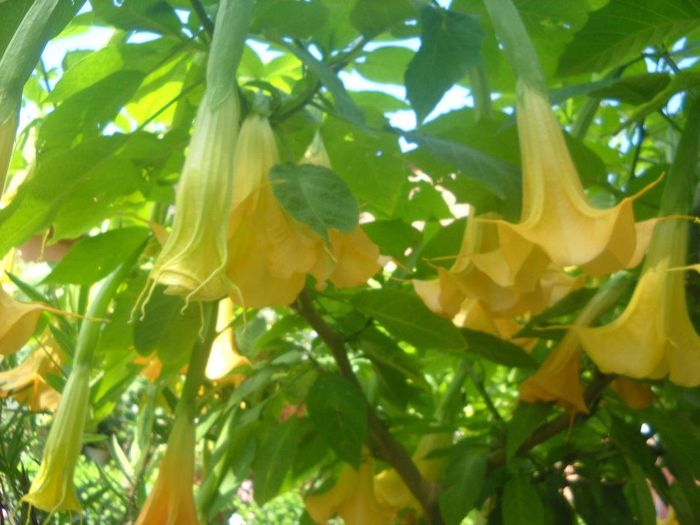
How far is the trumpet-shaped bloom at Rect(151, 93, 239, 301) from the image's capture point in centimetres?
45

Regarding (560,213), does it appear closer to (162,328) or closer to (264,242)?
(264,242)

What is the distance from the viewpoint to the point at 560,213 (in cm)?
50

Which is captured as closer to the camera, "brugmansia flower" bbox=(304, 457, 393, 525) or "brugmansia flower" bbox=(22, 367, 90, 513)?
"brugmansia flower" bbox=(22, 367, 90, 513)

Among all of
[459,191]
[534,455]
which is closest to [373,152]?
[459,191]

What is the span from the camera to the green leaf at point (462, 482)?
29.1 inches

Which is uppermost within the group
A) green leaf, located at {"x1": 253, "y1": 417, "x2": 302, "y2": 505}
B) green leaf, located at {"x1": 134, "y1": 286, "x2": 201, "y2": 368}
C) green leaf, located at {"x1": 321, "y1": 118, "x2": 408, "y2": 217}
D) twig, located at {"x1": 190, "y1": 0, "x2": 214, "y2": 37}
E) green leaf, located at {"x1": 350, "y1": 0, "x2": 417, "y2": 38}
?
twig, located at {"x1": 190, "y1": 0, "x2": 214, "y2": 37}

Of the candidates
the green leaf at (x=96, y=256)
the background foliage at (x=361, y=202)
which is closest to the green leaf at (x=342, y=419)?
the background foliage at (x=361, y=202)

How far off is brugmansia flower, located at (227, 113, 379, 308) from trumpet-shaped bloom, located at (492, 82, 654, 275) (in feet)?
0.36

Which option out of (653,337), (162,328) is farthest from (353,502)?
(653,337)

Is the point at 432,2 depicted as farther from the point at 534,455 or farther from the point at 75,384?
the point at 534,455

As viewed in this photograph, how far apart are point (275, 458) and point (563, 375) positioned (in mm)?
284

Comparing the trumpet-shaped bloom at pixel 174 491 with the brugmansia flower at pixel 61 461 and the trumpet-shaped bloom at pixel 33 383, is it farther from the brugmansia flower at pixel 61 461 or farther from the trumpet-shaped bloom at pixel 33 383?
the trumpet-shaped bloom at pixel 33 383

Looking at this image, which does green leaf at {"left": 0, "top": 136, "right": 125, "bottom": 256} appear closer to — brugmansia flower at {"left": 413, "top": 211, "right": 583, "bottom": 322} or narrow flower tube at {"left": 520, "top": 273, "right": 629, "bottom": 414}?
brugmansia flower at {"left": 413, "top": 211, "right": 583, "bottom": 322}

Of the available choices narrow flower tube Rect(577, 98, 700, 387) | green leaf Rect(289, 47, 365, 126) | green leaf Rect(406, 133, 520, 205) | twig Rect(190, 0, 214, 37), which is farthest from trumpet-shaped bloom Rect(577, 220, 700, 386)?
twig Rect(190, 0, 214, 37)
